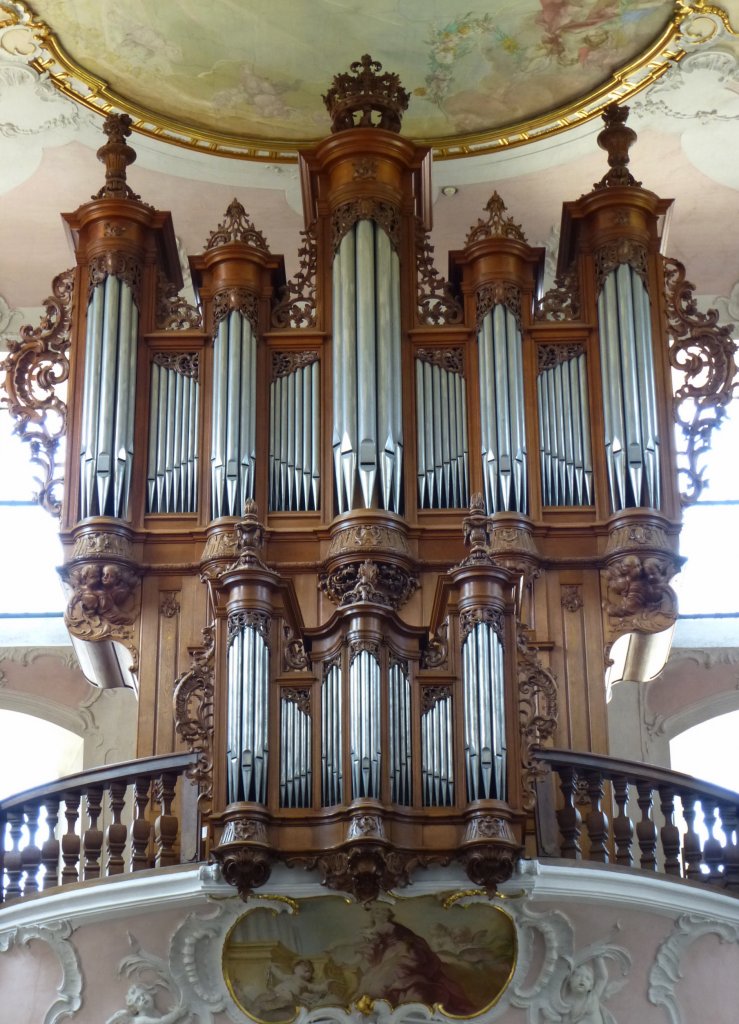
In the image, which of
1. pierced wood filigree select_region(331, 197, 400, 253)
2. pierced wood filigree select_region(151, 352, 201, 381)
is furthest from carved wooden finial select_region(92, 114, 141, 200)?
pierced wood filigree select_region(331, 197, 400, 253)

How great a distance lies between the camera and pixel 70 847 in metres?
14.7

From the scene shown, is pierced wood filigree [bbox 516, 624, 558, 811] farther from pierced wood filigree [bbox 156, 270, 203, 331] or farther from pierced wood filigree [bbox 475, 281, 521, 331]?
pierced wood filigree [bbox 156, 270, 203, 331]

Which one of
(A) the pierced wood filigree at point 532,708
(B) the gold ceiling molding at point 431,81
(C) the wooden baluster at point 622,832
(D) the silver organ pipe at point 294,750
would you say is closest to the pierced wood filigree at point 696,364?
(B) the gold ceiling molding at point 431,81

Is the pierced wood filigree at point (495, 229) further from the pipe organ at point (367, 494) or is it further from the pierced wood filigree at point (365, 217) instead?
the pierced wood filigree at point (365, 217)

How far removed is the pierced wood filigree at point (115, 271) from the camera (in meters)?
17.6

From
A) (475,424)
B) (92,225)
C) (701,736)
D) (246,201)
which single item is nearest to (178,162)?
(246,201)

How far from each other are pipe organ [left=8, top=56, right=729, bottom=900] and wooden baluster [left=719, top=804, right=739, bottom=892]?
1.32 meters

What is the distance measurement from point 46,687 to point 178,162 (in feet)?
16.5

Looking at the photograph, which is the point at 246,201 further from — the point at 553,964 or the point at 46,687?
the point at 553,964

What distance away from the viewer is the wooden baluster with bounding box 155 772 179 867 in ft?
47.3

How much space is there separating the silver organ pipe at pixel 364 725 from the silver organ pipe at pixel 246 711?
0.58 meters

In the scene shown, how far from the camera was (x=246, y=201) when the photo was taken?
20.2 metres

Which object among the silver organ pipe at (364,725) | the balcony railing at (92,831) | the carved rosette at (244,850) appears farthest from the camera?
the balcony railing at (92,831)

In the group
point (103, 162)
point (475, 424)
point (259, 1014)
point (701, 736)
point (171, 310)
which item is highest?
point (103, 162)
